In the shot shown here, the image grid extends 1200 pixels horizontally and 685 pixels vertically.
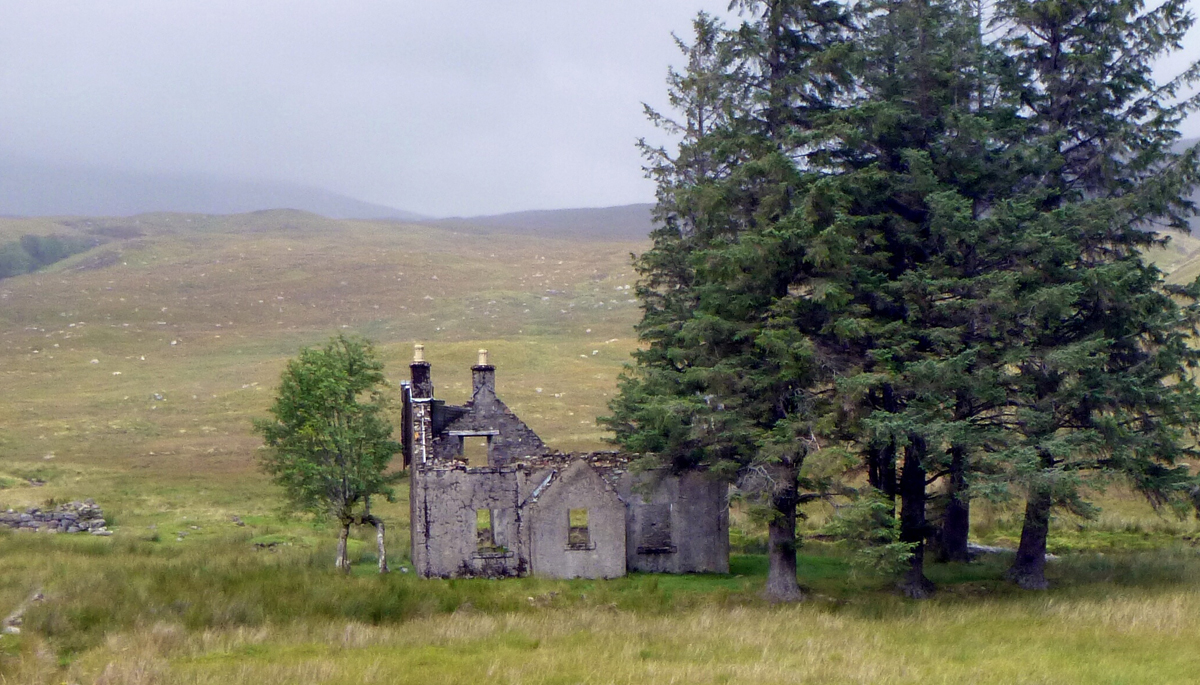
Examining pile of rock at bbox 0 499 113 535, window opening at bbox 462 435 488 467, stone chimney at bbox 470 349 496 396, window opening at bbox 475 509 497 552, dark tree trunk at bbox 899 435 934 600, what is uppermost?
stone chimney at bbox 470 349 496 396

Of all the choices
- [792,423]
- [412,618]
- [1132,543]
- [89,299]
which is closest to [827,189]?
[792,423]

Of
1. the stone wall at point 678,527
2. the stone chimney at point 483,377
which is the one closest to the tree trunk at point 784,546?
the stone wall at point 678,527

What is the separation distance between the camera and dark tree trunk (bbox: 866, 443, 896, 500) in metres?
24.0

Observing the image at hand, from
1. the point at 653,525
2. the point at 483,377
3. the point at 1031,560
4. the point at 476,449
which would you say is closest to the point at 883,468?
the point at 1031,560

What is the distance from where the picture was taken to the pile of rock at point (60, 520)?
1387 inches

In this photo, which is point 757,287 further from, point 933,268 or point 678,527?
point 678,527

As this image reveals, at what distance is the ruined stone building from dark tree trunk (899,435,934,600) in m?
5.15

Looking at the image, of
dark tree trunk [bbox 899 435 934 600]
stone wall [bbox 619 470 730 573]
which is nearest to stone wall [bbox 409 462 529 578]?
stone wall [bbox 619 470 730 573]

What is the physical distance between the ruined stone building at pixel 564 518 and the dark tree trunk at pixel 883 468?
174 inches

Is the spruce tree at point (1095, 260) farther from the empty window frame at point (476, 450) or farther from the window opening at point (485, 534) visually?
the empty window frame at point (476, 450)

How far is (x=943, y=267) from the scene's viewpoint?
23.5m

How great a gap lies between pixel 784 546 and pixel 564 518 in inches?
251

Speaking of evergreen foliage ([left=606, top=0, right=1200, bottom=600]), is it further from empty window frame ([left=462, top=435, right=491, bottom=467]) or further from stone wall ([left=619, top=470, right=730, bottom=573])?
empty window frame ([left=462, top=435, right=491, bottom=467])

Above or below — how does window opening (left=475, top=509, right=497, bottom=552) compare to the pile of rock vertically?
above
